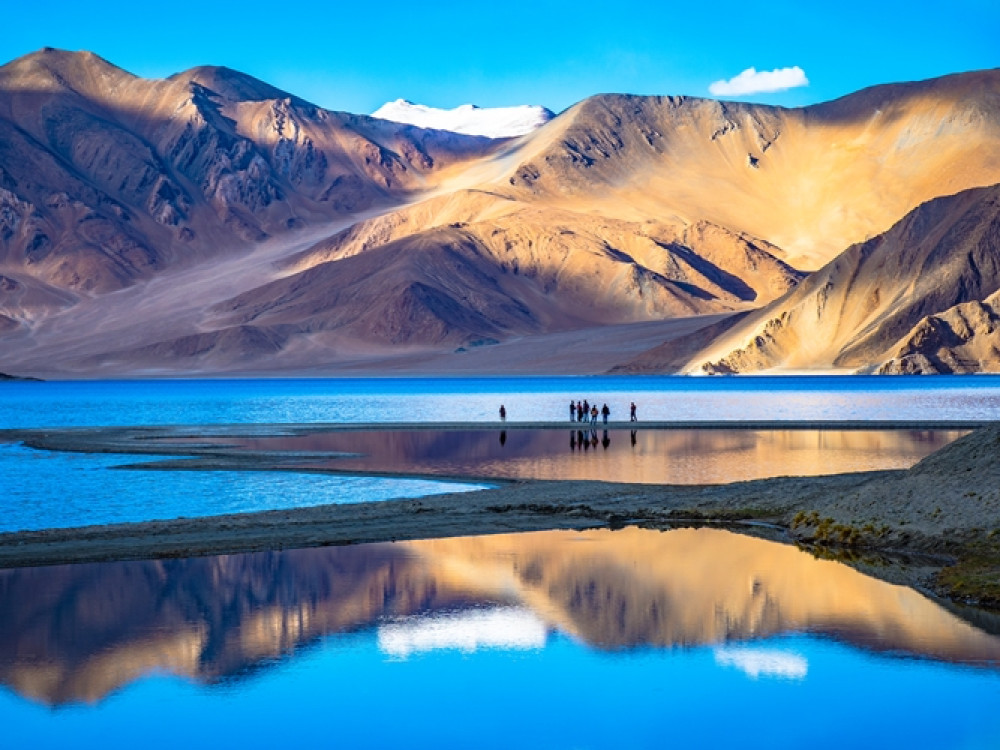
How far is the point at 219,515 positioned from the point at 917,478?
1358 centimetres

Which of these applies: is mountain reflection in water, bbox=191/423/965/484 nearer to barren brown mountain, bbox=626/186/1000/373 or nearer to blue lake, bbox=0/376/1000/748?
blue lake, bbox=0/376/1000/748

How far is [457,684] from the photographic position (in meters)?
14.3

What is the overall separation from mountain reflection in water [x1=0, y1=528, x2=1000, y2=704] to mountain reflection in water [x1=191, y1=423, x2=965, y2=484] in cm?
1259

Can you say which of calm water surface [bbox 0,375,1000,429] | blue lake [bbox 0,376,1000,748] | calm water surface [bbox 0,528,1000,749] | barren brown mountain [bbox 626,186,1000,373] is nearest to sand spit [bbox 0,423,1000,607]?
blue lake [bbox 0,376,1000,748]

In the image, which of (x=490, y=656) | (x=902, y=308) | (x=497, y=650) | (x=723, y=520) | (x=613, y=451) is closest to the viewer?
(x=490, y=656)

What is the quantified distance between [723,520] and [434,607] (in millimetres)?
9435

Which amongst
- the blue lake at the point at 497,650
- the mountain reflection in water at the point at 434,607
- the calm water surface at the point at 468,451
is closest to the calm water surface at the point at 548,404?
the calm water surface at the point at 468,451

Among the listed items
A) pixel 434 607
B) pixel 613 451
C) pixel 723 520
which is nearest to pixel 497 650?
pixel 434 607

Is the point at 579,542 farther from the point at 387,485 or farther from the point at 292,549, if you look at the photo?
the point at 387,485

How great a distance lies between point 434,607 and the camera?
58.6ft

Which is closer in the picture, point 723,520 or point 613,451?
point 723,520

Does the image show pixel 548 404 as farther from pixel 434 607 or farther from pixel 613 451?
pixel 434 607

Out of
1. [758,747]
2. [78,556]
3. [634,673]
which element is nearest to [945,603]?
[634,673]

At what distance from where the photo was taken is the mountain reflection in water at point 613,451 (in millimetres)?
36219
